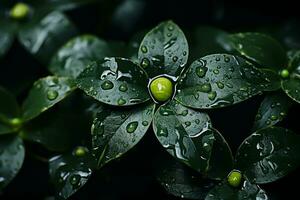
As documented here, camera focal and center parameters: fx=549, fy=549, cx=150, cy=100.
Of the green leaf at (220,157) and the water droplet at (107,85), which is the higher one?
the water droplet at (107,85)

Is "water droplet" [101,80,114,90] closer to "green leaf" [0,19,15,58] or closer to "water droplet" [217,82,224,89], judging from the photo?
"water droplet" [217,82,224,89]

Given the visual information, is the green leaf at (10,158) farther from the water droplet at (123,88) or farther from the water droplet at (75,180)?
the water droplet at (123,88)

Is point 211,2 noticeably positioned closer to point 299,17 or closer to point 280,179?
point 299,17

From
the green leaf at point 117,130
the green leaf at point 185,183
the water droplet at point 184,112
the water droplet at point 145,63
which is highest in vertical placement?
the water droplet at point 145,63

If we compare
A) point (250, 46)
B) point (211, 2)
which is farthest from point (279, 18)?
point (250, 46)

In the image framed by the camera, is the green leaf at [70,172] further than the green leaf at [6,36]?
No

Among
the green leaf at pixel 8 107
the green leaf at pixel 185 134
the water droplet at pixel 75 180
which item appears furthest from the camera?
the green leaf at pixel 8 107

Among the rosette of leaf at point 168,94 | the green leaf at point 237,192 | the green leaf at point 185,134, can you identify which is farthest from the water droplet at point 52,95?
the green leaf at point 237,192

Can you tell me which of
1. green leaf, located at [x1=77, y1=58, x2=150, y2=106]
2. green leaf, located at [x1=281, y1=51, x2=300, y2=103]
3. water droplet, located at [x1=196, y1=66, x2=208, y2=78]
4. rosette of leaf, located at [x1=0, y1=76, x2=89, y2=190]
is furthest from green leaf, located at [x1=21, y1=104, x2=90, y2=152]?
green leaf, located at [x1=281, y1=51, x2=300, y2=103]
